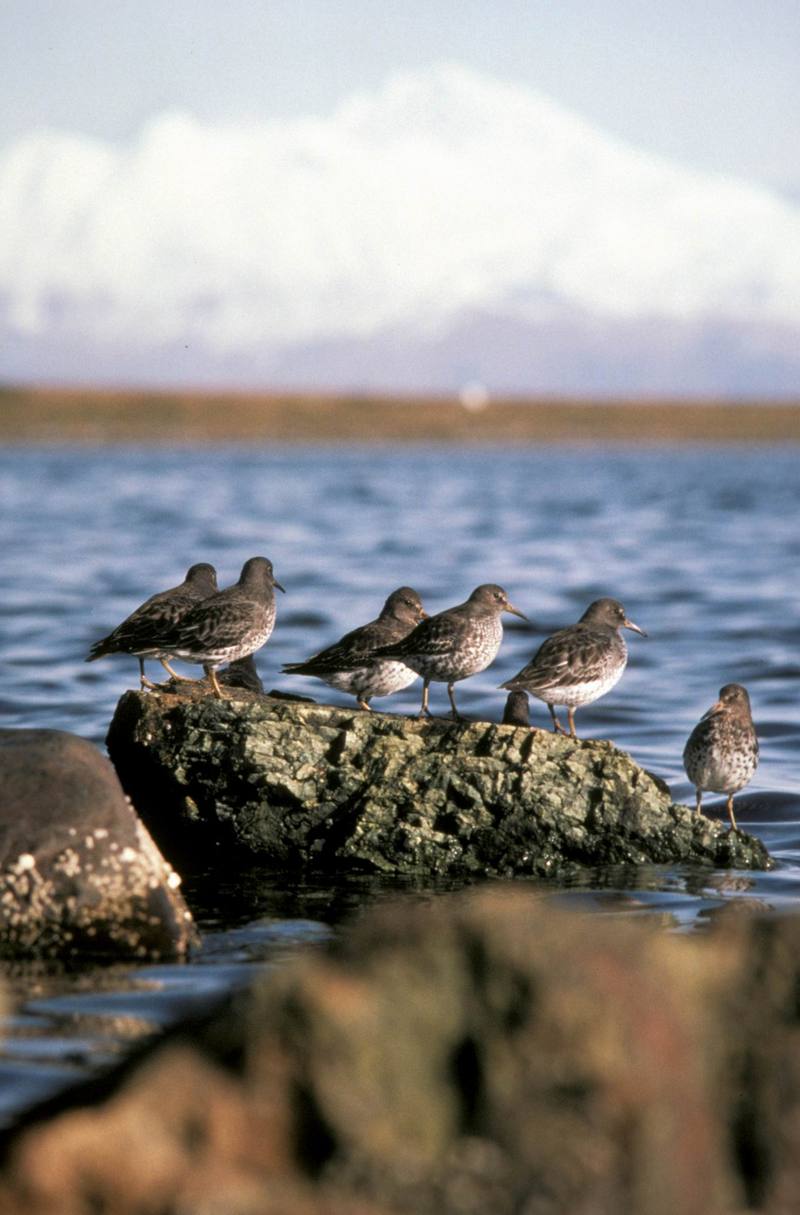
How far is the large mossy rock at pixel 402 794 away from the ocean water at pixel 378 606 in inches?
11.4

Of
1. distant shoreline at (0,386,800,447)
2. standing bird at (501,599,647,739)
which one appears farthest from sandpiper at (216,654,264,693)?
distant shoreline at (0,386,800,447)

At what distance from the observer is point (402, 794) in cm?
980

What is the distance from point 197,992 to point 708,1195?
11.9ft

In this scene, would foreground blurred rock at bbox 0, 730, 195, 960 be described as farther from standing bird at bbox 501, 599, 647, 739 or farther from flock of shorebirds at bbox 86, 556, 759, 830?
standing bird at bbox 501, 599, 647, 739

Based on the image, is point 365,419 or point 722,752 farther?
point 365,419

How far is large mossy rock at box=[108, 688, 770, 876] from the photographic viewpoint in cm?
979

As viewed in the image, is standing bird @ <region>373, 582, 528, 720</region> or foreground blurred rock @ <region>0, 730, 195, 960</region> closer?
foreground blurred rock @ <region>0, 730, 195, 960</region>

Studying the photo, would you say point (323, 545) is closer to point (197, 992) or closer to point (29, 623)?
point (29, 623)

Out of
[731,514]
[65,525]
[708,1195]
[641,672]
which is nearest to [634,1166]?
[708,1195]

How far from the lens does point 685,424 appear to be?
5920 inches

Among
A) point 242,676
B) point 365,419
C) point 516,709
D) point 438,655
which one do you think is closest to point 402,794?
point 438,655

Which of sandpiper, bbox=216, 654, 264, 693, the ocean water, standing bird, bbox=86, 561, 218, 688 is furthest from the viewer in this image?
sandpiper, bbox=216, 654, 264, 693

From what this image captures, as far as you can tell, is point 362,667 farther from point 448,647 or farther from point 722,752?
point 722,752

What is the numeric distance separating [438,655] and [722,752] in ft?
6.46
